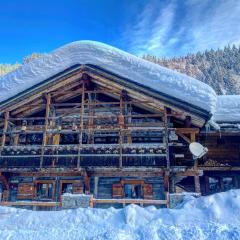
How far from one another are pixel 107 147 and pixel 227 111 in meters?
7.59

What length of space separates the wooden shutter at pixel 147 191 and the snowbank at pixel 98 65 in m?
4.72

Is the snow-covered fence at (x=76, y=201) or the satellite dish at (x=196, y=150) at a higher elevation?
the satellite dish at (x=196, y=150)

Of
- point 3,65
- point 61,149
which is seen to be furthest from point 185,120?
point 3,65

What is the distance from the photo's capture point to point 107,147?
43.9 feet

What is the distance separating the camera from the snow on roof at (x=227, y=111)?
15.7 m

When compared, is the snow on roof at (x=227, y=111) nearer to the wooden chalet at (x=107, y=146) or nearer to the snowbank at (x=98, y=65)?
the wooden chalet at (x=107, y=146)

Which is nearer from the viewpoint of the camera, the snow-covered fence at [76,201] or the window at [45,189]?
the snow-covered fence at [76,201]

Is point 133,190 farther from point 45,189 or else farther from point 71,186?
point 45,189

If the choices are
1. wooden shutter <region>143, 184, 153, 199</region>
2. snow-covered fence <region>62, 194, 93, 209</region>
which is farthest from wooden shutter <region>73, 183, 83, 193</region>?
snow-covered fence <region>62, 194, 93, 209</region>

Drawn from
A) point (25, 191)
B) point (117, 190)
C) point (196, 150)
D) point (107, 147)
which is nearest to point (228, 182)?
point (196, 150)

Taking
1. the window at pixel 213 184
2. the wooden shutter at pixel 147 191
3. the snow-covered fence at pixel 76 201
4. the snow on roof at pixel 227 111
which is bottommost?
the snow-covered fence at pixel 76 201

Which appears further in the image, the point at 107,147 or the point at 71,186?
the point at 71,186

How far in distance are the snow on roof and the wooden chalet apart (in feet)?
2.66

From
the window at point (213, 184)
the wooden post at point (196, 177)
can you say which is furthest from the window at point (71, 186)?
the window at point (213, 184)
